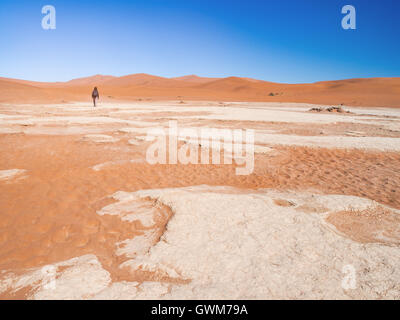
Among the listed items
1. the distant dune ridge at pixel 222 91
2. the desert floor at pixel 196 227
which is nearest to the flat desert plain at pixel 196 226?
the desert floor at pixel 196 227

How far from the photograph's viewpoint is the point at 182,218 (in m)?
3.80

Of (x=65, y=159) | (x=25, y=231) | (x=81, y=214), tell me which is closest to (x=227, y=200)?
(x=81, y=214)

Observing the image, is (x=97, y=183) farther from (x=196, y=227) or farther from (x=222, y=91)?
(x=222, y=91)

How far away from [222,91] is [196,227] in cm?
5702

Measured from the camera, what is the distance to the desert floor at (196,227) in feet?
8.30

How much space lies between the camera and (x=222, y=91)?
58.4 metres

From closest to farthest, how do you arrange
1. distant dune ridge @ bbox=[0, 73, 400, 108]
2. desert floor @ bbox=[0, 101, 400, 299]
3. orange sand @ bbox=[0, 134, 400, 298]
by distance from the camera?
desert floor @ bbox=[0, 101, 400, 299] < orange sand @ bbox=[0, 134, 400, 298] < distant dune ridge @ bbox=[0, 73, 400, 108]

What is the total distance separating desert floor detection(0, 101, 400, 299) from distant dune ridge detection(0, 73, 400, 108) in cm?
2146

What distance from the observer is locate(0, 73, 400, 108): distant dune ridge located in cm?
2894

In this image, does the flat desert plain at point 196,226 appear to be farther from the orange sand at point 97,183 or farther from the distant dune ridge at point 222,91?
the distant dune ridge at point 222,91

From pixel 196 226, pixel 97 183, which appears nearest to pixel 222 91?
pixel 97 183

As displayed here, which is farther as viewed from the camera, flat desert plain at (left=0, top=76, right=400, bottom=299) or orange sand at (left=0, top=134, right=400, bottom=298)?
orange sand at (left=0, top=134, right=400, bottom=298)

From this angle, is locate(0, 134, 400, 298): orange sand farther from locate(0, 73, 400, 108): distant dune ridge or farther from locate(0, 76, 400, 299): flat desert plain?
locate(0, 73, 400, 108): distant dune ridge

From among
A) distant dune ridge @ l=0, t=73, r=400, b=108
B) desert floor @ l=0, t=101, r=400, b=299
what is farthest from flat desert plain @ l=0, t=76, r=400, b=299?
distant dune ridge @ l=0, t=73, r=400, b=108
